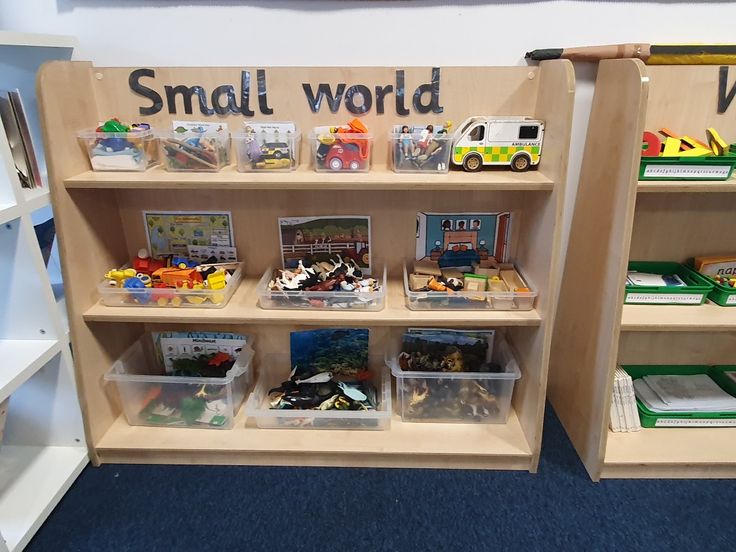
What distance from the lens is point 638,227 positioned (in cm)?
140

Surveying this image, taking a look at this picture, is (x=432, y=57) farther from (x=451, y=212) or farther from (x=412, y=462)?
(x=412, y=462)

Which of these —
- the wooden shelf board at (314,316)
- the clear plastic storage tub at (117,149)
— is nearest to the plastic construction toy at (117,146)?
the clear plastic storage tub at (117,149)

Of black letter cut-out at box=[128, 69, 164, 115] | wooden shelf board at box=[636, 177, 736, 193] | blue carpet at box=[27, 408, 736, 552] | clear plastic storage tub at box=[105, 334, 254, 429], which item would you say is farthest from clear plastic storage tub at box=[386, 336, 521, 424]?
black letter cut-out at box=[128, 69, 164, 115]

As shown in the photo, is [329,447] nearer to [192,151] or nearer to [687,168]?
[192,151]

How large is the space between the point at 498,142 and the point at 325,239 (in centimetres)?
53

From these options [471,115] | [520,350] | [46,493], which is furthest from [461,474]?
[46,493]

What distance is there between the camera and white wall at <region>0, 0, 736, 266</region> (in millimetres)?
1255

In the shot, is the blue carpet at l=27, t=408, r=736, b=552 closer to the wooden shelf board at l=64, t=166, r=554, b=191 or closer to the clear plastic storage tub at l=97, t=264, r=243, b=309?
the clear plastic storage tub at l=97, t=264, r=243, b=309

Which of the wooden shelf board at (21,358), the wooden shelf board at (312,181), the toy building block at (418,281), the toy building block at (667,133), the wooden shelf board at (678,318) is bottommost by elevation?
the wooden shelf board at (21,358)

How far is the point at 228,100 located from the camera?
1292mm

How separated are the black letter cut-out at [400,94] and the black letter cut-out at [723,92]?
77 cm

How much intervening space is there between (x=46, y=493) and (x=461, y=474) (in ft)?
3.46

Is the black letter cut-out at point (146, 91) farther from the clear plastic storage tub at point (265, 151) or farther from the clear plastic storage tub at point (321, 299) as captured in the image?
the clear plastic storage tub at point (321, 299)

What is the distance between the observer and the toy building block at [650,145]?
46.2 inches
